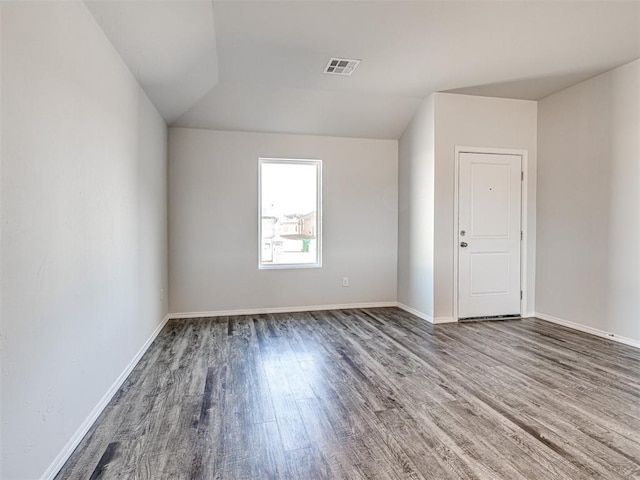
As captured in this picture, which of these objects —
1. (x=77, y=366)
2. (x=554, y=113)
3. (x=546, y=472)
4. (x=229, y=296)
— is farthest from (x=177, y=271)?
(x=554, y=113)

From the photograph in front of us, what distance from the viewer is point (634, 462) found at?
5.59 ft

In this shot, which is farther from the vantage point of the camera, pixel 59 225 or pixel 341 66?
pixel 341 66

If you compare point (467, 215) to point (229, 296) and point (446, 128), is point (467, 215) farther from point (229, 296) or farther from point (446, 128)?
point (229, 296)

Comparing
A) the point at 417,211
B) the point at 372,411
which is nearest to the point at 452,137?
the point at 417,211

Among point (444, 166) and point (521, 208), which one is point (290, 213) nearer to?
point (444, 166)

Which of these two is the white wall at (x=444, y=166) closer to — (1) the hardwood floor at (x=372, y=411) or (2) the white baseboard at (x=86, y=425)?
(1) the hardwood floor at (x=372, y=411)

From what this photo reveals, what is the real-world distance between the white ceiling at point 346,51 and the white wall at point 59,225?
1.60 ft

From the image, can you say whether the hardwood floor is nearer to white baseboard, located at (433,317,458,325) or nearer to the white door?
white baseboard, located at (433,317,458,325)

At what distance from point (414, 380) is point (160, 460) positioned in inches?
67.9

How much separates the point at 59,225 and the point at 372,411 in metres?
1.98

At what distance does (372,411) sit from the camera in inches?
86.7

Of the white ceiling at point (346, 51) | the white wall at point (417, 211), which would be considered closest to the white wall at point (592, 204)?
the white ceiling at point (346, 51)

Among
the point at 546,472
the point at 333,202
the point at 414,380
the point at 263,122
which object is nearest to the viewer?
the point at 546,472

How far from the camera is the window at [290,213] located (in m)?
4.86
